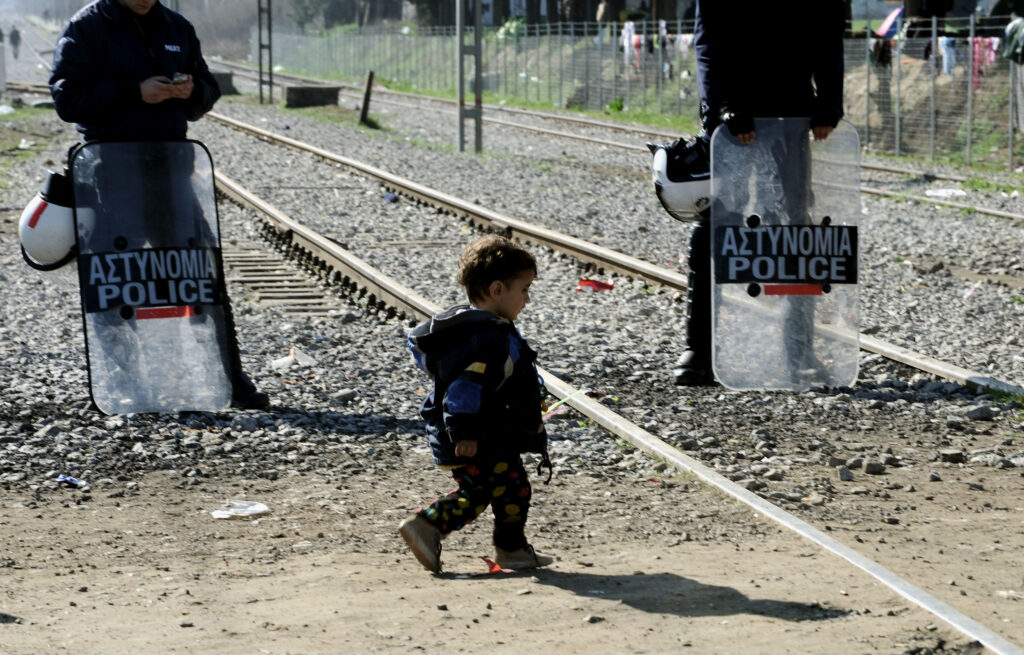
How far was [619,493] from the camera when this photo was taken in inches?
200

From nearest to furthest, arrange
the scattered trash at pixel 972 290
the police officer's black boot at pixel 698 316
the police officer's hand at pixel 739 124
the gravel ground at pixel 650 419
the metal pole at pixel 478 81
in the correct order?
the gravel ground at pixel 650 419, the police officer's hand at pixel 739 124, the police officer's black boot at pixel 698 316, the scattered trash at pixel 972 290, the metal pole at pixel 478 81

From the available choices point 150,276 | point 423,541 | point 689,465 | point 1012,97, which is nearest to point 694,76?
point 1012,97

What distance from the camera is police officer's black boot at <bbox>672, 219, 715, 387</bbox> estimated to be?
6750 mm

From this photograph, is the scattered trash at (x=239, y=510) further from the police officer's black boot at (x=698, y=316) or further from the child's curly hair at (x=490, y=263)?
the police officer's black boot at (x=698, y=316)

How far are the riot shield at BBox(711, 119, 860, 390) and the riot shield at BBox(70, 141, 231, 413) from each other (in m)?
2.30

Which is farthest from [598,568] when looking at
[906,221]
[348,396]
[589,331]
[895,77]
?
[895,77]

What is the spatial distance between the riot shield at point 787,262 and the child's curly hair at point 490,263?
246 cm

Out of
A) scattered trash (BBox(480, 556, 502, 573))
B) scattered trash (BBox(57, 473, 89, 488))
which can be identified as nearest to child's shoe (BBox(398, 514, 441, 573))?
scattered trash (BBox(480, 556, 502, 573))

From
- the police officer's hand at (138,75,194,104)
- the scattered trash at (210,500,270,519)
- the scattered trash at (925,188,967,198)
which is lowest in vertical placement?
the scattered trash at (210,500,270,519)

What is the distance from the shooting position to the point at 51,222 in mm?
6090

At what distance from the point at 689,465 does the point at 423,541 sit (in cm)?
140

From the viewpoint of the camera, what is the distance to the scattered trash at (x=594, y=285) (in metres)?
9.89

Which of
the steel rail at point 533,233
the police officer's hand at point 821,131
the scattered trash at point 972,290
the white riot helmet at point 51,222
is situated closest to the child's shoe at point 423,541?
the white riot helmet at point 51,222

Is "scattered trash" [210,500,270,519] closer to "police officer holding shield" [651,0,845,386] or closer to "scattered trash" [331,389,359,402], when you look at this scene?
"scattered trash" [331,389,359,402]
